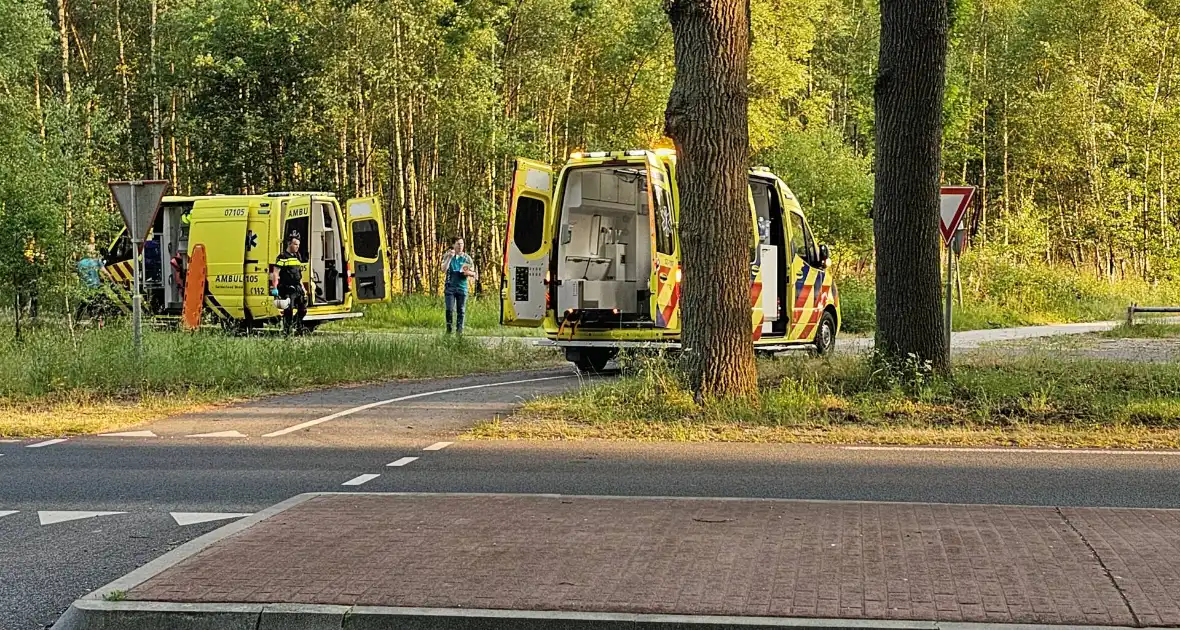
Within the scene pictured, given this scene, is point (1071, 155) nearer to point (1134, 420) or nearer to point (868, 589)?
point (1134, 420)

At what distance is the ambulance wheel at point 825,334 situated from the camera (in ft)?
64.4

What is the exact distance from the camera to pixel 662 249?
16281mm

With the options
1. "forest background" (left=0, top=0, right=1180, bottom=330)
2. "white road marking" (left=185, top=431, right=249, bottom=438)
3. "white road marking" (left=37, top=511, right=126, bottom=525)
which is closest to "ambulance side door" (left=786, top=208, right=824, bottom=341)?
"white road marking" (left=185, top=431, right=249, bottom=438)

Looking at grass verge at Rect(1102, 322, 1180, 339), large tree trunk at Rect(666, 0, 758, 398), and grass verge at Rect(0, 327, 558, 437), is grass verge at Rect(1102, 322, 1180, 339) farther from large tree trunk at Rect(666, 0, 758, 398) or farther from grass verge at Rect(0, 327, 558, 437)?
large tree trunk at Rect(666, 0, 758, 398)

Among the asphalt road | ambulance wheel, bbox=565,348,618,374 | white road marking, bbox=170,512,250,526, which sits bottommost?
the asphalt road

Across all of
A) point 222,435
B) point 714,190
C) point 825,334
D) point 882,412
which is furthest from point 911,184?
point 222,435

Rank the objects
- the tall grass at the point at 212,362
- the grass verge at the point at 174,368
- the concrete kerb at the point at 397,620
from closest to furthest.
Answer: the concrete kerb at the point at 397,620 → the grass verge at the point at 174,368 → the tall grass at the point at 212,362

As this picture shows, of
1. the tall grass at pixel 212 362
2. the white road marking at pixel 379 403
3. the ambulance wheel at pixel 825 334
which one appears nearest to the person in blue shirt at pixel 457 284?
the tall grass at pixel 212 362

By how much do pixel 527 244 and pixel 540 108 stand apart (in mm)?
24397

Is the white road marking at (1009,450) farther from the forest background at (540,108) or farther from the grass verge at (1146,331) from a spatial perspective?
the forest background at (540,108)

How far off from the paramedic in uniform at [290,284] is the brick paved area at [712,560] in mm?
17210

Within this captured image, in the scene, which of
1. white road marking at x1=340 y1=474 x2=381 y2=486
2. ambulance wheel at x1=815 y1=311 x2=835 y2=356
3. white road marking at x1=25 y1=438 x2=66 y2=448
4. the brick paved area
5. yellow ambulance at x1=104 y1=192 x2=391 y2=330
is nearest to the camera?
the brick paved area

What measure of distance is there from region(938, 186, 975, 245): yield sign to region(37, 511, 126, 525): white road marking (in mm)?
10939

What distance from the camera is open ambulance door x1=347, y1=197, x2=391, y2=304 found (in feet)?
85.6
